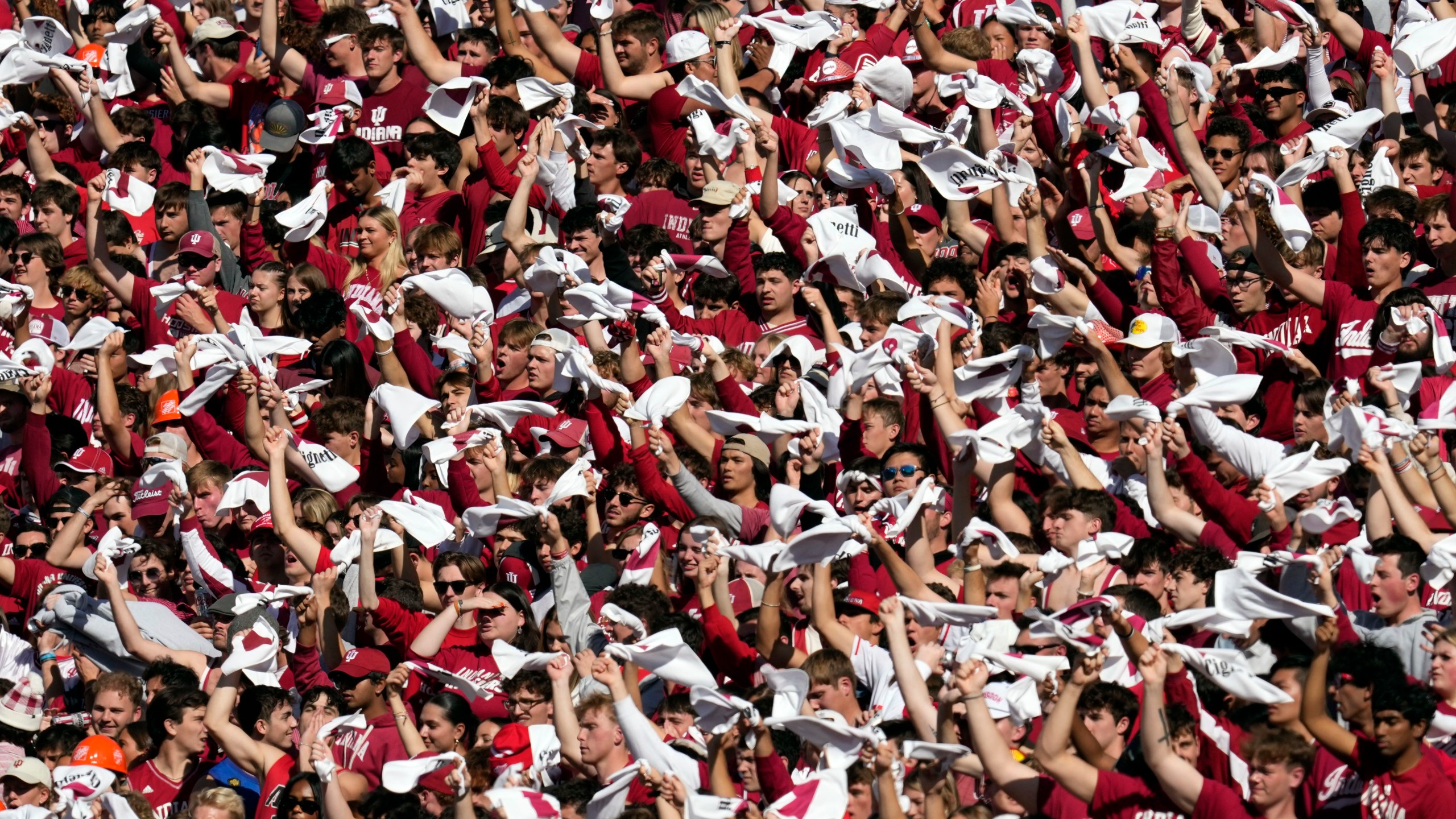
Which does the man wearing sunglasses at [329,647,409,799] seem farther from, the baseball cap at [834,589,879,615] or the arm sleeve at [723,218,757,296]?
the arm sleeve at [723,218,757,296]

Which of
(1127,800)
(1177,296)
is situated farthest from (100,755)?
(1177,296)

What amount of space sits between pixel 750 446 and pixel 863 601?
131 centimetres

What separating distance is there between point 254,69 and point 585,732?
240 inches

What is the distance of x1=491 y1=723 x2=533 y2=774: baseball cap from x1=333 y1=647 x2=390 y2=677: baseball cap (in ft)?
2.59

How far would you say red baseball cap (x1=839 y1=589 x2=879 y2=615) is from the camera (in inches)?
346

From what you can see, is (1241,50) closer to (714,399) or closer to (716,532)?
(714,399)

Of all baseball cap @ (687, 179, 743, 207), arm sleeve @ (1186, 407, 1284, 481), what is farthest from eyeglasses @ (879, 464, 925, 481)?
baseball cap @ (687, 179, 743, 207)

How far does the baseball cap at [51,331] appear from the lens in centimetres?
1163

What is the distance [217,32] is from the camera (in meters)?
13.7

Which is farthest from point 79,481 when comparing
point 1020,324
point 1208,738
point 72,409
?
point 1208,738

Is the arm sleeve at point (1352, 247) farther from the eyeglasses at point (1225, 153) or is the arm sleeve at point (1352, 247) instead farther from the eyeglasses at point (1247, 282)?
the eyeglasses at point (1225, 153)

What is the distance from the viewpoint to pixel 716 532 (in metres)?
8.90

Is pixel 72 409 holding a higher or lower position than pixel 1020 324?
lower

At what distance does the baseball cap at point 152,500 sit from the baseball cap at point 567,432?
1569 millimetres
